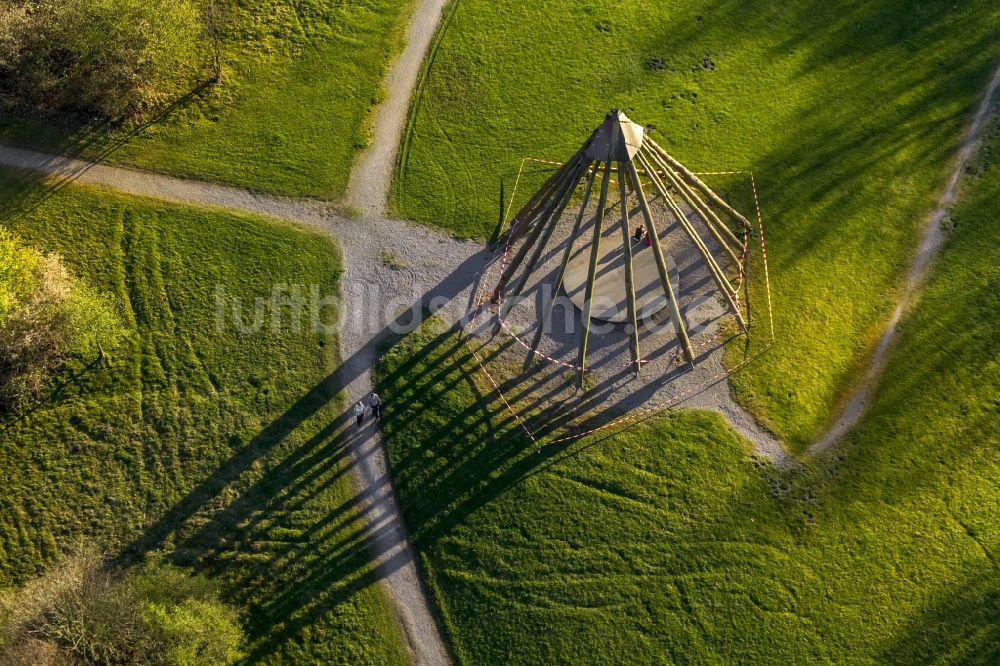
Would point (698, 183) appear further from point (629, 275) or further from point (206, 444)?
point (206, 444)

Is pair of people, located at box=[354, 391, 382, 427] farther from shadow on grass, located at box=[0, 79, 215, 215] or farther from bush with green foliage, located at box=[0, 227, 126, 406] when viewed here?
shadow on grass, located at box=[0, 79, 215, 215]

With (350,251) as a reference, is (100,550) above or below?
below

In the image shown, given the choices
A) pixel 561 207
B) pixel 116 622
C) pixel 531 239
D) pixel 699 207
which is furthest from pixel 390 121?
pixel 116 622

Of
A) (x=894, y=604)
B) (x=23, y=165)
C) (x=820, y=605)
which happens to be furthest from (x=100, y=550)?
(x=894, y=604)

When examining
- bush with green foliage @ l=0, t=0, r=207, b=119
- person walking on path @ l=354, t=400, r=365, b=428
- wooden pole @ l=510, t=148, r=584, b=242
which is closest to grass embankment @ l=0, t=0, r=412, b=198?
bush with green foliage @ l=0, t=0, r=207, b=119

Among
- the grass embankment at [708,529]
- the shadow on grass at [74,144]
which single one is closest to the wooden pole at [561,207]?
the grass embankment at [708,529]

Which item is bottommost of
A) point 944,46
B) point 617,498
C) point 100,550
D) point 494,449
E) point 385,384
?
point 617,498

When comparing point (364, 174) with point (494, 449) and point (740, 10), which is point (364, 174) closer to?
point (494, 449)
